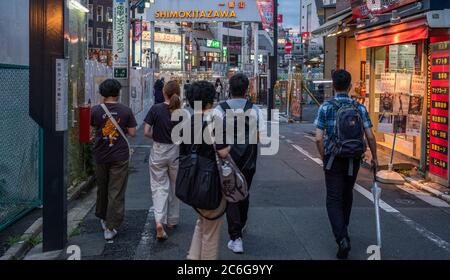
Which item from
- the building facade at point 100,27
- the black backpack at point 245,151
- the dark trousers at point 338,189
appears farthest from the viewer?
the building facade at point 100,27

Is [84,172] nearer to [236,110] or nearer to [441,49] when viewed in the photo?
[236,110]

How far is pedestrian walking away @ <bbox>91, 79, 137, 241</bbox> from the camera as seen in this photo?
6.30 meters

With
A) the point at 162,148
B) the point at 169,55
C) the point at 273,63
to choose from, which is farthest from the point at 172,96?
the point at 169,55

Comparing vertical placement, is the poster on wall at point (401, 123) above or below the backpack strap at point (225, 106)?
below

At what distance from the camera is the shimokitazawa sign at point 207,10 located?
1085 inches

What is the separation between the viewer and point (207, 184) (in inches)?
175

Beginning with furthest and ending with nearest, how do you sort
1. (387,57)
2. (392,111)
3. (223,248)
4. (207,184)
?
(387,57), (392,111), (223,248), (207,184)

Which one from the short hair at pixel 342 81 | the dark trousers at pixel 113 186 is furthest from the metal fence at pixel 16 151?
the short hair at pixel 342 81

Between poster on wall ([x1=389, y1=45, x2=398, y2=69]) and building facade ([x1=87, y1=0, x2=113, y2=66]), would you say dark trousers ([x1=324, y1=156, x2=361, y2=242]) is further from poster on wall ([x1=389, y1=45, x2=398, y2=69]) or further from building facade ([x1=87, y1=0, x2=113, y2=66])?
building facade ([x1=87, y1=0, x2=113, y2=66])

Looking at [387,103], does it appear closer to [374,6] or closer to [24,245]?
[374,6]

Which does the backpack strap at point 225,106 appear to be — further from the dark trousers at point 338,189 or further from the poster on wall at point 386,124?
A: the poster on wall at point 386,124

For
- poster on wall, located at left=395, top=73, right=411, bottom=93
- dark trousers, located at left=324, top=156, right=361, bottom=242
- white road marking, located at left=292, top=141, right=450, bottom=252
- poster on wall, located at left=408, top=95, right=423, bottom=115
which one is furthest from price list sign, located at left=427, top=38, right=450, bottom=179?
dark trousers, located at left=324, top=156, right=361, bottom=242

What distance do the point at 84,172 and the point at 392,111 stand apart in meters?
6.06
